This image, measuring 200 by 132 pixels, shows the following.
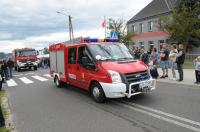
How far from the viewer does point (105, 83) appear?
8125 mm

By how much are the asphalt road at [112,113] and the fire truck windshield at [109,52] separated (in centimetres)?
149

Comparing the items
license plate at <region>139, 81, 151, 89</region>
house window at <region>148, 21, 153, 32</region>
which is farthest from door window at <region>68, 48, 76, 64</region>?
house window at <region>148, 21, 153, 32</region>

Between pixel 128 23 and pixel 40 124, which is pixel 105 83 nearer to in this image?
pixel 40 124

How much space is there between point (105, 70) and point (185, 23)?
26.7 m

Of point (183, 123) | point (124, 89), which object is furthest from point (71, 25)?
point (183, 123)

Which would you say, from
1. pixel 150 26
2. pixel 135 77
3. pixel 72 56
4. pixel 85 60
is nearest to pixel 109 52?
pixel 85 60

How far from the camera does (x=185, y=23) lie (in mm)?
32156

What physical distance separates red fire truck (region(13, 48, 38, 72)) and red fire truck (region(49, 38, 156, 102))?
71.2 ft

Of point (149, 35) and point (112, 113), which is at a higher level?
point (149, 35)

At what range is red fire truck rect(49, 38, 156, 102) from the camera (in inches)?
313

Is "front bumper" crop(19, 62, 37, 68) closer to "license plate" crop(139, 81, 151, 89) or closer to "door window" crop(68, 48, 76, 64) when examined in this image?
"door window" crop(68, 48, 76, 64)

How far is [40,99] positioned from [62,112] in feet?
8.71

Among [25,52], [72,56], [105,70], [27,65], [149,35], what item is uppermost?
[149,35]

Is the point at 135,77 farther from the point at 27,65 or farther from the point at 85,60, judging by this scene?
the point at 27,65
